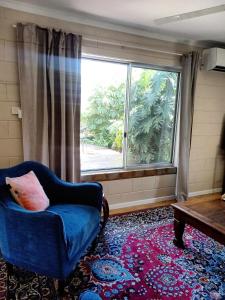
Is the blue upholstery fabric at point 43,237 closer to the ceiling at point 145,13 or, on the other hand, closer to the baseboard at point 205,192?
the ceiling at point 145,13

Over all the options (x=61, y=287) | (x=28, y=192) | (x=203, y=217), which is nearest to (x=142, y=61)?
(x=203, y=217)

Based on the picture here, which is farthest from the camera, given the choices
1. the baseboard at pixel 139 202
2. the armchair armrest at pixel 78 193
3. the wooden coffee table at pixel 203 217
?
the baseboard at pixel 139 202

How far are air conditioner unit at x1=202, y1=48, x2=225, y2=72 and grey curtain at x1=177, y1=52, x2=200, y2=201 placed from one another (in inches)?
6.8

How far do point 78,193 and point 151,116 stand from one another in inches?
71.5

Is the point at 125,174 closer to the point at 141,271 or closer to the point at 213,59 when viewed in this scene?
the point at 141,271

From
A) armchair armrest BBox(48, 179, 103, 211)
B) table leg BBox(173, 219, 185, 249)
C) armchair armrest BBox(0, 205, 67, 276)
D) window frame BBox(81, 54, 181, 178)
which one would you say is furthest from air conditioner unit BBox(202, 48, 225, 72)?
armchair armrest BBox(0, 205, 67, 276)

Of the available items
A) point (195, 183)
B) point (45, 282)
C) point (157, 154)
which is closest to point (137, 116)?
point (157, 154)

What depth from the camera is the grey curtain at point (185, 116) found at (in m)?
3.39

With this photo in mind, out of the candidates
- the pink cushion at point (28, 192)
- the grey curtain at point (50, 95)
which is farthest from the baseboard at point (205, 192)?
the pink cushion at point (28, 192)

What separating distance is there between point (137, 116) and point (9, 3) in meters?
2.02

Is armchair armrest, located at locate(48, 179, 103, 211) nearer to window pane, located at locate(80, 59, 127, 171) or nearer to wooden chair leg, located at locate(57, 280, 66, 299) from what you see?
wooden chair leg, located at locate(57, 280, 66, 299)

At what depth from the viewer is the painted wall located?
2465 mm

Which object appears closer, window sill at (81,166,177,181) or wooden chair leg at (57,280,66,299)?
wooden chair leg at (57,280,66,299)

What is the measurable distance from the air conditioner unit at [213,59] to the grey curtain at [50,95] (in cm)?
199
